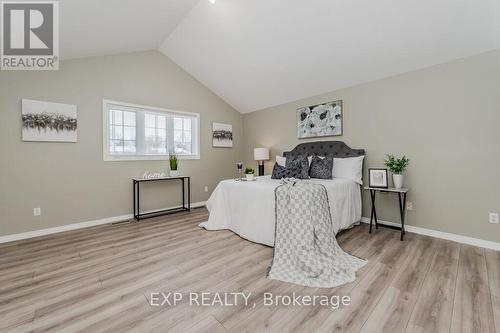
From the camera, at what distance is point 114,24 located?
2.86 metres

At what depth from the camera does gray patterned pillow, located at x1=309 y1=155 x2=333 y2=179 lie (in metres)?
3.41

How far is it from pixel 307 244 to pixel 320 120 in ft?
8.41

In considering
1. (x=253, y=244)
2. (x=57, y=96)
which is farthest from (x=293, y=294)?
(x=57, y=96)

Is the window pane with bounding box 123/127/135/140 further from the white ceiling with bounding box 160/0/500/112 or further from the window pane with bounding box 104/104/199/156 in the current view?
the white ceiling with bounding box 160/0/500/112

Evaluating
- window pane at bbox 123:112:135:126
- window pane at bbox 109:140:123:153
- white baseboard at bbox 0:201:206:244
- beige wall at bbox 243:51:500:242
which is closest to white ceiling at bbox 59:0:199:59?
window pane at bbox 123:112:135:126

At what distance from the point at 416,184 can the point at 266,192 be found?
2153 mm

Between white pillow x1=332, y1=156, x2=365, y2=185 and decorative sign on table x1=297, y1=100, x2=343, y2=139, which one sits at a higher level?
decorative sign on table x1=297, y1=100, x2=343, y2=139

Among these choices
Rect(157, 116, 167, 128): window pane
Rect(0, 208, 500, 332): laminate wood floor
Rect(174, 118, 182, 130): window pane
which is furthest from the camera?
Rect(174, 118, 182, 130): window pane

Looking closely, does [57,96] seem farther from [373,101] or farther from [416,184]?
[416,184]

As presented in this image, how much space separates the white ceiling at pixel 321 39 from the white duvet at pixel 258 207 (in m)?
1.79

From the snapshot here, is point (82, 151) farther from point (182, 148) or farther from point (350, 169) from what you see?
point (350, 169)

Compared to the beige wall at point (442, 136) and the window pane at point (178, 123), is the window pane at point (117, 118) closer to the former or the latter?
the window pane at point (178, 123)

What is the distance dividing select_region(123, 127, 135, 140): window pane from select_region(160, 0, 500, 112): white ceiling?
5.44 ft

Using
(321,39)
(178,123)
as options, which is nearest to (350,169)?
(321,39)
